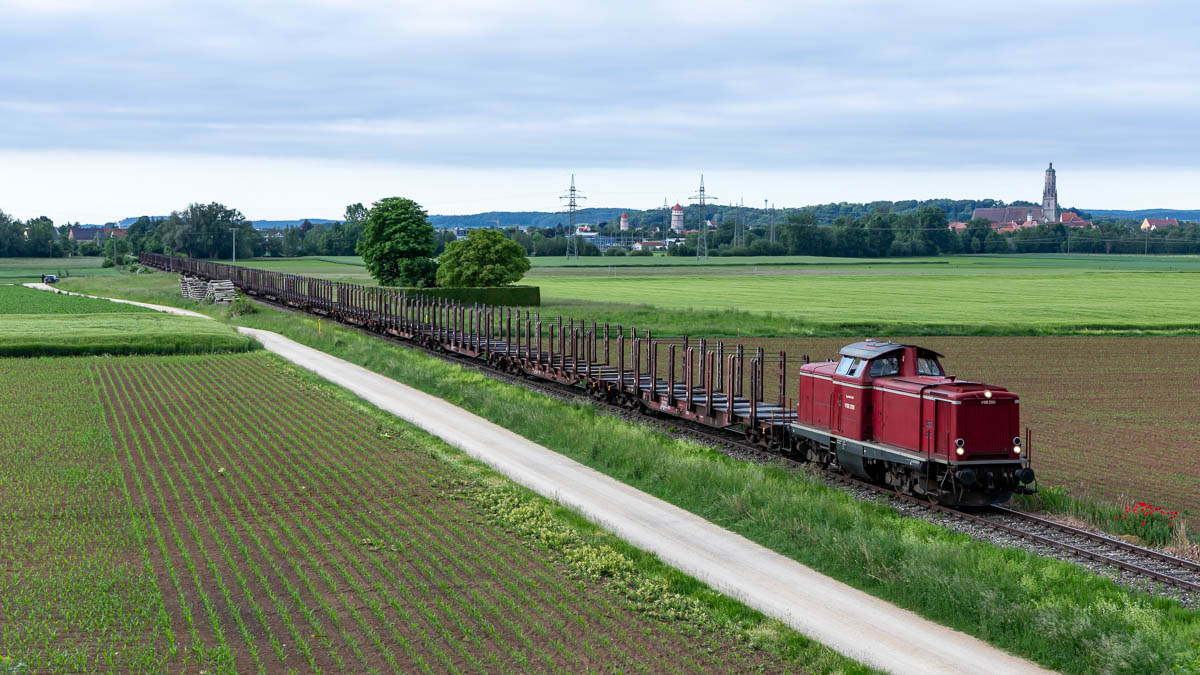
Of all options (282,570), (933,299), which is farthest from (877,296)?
(282,570)

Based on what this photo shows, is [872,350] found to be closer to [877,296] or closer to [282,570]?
[282,570]

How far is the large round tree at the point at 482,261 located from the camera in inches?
3984

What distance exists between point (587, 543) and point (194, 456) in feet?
46.6

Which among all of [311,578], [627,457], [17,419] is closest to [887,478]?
[627,457]

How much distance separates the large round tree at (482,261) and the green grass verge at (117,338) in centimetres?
2901

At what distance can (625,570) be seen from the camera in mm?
18875

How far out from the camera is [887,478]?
2517 cm

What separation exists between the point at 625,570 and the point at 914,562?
463 cm

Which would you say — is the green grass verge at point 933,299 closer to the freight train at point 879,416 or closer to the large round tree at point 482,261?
the large round tree at point 482,261

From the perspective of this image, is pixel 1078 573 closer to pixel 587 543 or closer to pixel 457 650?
pixel 587 543

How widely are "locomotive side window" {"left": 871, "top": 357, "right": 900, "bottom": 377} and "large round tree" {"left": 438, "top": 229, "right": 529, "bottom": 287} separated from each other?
76.9 meters

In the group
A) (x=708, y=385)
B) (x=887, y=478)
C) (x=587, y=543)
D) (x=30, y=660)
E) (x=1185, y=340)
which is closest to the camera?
(x=30, y=660)

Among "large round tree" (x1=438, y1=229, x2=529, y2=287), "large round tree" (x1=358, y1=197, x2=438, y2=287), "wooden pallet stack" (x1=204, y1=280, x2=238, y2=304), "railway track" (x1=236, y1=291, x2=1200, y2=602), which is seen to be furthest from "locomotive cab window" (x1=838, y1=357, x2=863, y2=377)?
"large round tree" (x1=358, y1=197, x2=438, y2=287)

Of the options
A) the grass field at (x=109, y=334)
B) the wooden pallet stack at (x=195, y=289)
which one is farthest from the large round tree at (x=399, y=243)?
the grass field at (x=109, y=334)
